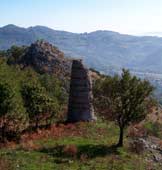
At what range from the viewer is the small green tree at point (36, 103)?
187 ft

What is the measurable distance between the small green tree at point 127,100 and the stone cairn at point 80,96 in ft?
28.7

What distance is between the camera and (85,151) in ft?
156

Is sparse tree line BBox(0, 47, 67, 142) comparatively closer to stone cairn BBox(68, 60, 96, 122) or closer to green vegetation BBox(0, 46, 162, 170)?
green vegetation BBox(0, 46, 162, 170)

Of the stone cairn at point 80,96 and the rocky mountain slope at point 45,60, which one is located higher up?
the rocky mountain slope at point 45,60

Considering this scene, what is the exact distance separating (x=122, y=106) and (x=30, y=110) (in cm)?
1204

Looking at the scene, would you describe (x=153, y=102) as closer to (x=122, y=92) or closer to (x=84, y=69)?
(x=122, y=92)

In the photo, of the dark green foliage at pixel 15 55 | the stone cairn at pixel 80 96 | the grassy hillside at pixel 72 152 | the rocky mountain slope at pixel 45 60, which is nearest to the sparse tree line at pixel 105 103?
the grassy hillside at pixel 72 152

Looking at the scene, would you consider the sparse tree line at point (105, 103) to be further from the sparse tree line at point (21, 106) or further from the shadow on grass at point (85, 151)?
the shadow on grass at point (85, 151)

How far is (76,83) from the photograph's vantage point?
207ft

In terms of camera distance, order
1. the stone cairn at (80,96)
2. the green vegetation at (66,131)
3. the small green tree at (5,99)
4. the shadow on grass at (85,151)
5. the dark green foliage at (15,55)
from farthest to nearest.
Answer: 1. the dark green foliage at (15,55)
2. the stone cairn at (80,96)
3. the small green tree at (5,99)
4. the shadow on grass at (85,151)
5. the green vegetation at (66,131)

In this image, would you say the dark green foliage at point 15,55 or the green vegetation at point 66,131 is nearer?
the green vegetation at point 66,131

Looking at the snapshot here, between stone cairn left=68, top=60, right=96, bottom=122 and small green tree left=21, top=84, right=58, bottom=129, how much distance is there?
3592mm

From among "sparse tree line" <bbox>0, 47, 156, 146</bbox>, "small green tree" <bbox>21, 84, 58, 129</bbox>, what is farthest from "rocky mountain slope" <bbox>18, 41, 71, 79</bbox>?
"sparse tree line" <bbox>0, 47, 156, 146</bbox>

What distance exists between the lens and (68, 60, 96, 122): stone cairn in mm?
62375
